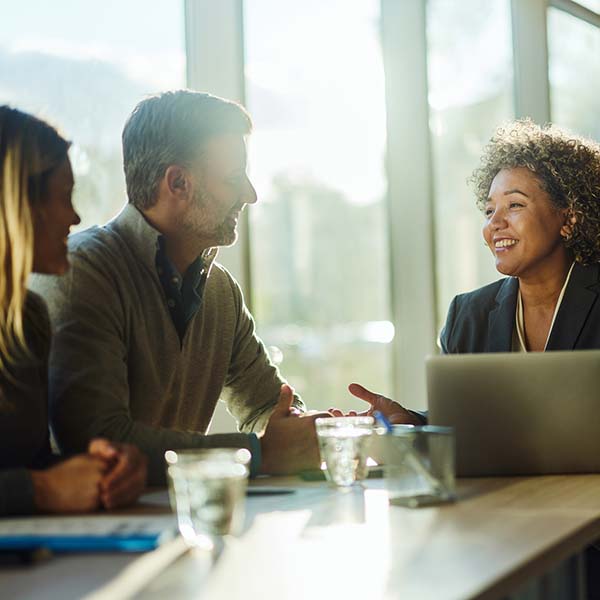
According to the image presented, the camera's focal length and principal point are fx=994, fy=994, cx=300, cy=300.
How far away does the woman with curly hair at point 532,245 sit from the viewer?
103 inches

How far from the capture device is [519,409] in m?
1.71

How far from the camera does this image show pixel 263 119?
3359mm

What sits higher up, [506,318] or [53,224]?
[53,224]

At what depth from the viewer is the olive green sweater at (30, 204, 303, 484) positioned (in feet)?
5.86

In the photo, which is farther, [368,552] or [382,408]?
[382,408]

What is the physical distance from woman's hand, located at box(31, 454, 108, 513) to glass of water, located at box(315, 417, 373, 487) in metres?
0.39

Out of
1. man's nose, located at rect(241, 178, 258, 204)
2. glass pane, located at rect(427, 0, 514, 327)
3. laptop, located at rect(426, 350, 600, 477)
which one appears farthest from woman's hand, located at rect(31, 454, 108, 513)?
glass pane, located at rect(427, 0, 514, 327)

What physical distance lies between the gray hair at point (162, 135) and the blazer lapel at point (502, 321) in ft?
2.89

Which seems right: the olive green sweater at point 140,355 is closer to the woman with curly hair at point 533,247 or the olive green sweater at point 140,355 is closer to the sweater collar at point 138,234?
the sweater collar at point 138,234

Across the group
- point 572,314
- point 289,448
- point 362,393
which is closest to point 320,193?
point 572,314

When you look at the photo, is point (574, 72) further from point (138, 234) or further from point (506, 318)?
point (138, 234)

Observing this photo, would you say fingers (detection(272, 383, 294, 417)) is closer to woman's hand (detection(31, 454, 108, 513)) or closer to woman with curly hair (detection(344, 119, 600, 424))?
woman's hand (detection(31, 454, 108, 513))

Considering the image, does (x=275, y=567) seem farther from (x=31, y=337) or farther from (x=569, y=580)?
(x=31, y=337)

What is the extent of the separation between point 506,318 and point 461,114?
65.6 inches
